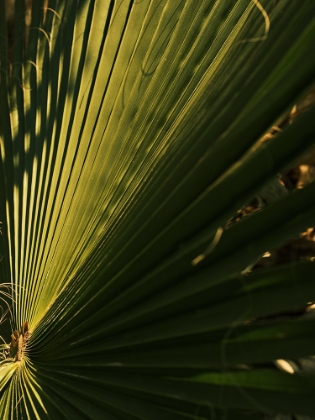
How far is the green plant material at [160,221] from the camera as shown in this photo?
0.86m

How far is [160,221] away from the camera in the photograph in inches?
38.5

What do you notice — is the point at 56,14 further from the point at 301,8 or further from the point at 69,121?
the point at 301,8

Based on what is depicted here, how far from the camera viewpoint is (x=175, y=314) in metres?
0.98

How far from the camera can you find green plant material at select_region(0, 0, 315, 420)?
0.86 meters

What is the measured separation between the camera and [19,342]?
1343mm

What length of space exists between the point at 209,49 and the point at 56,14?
726 mm

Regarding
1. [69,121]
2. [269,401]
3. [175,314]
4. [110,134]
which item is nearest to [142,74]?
[110,134]

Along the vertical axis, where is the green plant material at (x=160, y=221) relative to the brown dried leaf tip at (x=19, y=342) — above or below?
above

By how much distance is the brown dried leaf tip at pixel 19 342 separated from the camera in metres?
1.33

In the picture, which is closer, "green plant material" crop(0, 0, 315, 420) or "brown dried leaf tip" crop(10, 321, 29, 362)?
"green plant material" crop(0, 0, 315, 420)

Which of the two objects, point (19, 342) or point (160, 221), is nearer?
point (160, 221)

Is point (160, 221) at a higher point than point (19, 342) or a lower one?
higher

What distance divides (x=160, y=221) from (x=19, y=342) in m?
0.52

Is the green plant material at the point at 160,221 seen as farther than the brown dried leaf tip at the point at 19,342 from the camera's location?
No
